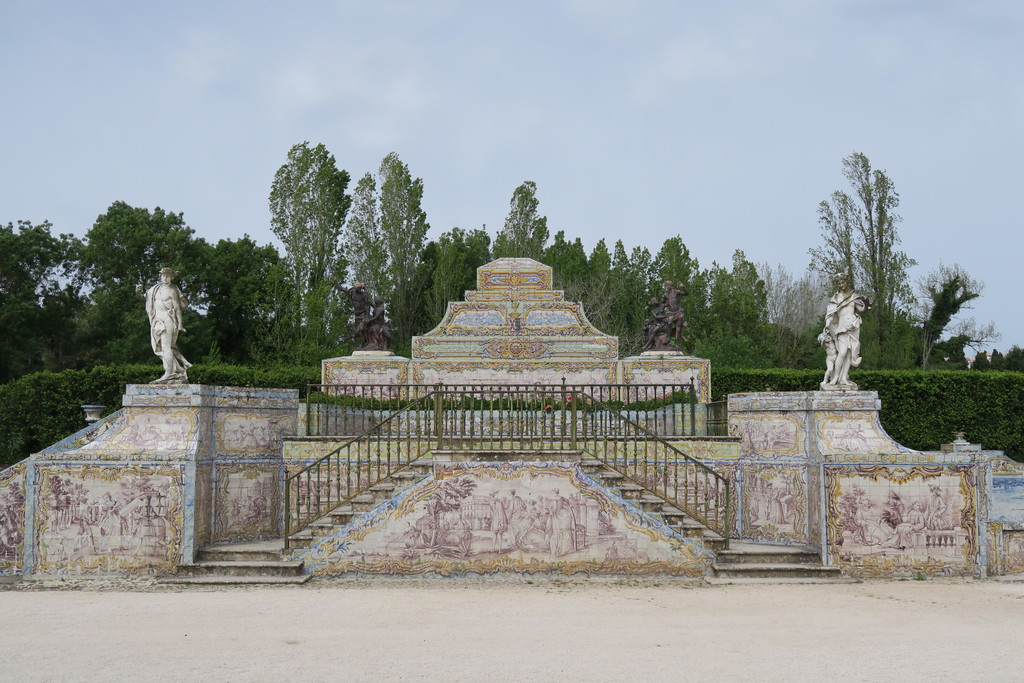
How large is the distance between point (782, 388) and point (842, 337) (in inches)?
338

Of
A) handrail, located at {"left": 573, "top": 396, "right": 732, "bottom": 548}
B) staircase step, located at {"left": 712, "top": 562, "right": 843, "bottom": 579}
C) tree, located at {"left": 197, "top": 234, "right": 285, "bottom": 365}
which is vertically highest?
tree, located at {"left": 197, "top": 234, "right": 285, "bottom": 365}

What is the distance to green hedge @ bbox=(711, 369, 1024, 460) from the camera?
19703 mm

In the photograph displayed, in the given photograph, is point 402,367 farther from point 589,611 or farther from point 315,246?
point 315,246

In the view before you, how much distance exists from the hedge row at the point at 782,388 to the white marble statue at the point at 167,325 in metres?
7.78

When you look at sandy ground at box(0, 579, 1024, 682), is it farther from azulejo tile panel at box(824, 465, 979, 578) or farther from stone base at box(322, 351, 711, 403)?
stone base at box(322, 351, 711, 403)

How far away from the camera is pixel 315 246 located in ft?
105

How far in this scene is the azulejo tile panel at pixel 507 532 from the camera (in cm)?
1109

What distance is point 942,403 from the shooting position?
65.1 feet

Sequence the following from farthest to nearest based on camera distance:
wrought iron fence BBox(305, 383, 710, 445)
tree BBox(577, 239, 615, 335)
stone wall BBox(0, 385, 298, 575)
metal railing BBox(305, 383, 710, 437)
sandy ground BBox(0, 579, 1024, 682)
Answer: tree BBox(577, 239, 615, 335), metal railing BBox(305, 383, 710, 437), wrought iron fence BBox(305, 383, 710, 445), stone wall BBox(0, 385, 298, 575), sandy ground BBox(0, 579, 1024, 682)

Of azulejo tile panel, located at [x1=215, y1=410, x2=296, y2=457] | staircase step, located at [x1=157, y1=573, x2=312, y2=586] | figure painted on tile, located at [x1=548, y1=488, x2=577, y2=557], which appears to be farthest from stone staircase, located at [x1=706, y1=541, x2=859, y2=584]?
azulejo tile panel, located at [x1=215, y1=410, x2=296, y2=457]

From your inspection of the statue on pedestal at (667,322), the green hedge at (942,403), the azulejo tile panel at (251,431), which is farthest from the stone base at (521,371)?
the azulejo tile panel at (251,431)

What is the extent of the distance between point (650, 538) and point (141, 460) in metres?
6.84

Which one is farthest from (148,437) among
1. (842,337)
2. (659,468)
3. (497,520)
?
(842,337)

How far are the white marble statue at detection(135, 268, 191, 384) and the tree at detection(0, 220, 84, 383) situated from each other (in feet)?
65.3
